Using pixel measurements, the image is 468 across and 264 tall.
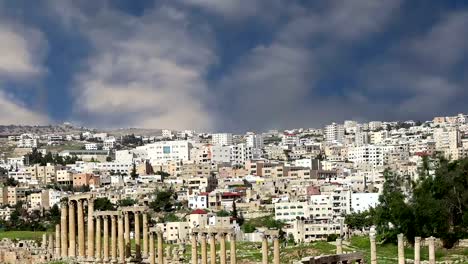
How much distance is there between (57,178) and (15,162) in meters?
38.5

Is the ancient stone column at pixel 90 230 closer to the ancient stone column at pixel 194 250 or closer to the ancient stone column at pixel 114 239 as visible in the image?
the ancient stone column at pixel 114 239

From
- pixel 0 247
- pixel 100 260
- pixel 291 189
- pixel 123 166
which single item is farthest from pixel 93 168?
pixel 100 260

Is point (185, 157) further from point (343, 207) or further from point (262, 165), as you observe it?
point (343, 207)

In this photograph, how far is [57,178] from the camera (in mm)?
164125

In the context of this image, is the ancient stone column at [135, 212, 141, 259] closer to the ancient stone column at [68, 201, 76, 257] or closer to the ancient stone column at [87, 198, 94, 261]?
the ancient stone column at [87, 198, 94, 261]

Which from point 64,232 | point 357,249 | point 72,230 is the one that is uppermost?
point 72,230

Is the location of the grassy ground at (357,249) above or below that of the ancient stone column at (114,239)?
below

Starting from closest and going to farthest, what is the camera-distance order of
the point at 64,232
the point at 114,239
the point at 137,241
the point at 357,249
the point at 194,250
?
1. the point at 194,250
2. the point at 137,241
3. the point at 114,239
4. the point at 64,232
5. the point at 357,249

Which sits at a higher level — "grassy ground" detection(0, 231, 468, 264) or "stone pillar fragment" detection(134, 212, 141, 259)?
"stone pillar fragment" detection(134, 212, 141, 259)

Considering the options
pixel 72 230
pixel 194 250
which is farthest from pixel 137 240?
pixel 194 250

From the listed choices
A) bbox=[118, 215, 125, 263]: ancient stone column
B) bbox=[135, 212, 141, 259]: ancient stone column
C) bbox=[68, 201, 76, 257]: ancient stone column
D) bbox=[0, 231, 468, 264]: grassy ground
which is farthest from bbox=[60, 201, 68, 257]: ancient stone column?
bbox=[0, 231, 468, 264]: grassy ground

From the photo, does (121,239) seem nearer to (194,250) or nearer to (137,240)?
(137,240)

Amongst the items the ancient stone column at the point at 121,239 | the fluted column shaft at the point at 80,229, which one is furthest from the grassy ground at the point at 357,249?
the fluted column shaft at the point at 80,229

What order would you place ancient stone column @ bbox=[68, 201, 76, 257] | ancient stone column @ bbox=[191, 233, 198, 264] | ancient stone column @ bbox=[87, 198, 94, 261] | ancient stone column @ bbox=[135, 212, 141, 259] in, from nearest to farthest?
ancient stone column @ bbox=[191, 233, 198, 264] < ancient stone column @ bbox=[87, 198, 94, 261] < ancient stone column @ bbox=[135, 212, 141, 259] < ancient stone column @ bbox=[68, 201, 76, 257]
